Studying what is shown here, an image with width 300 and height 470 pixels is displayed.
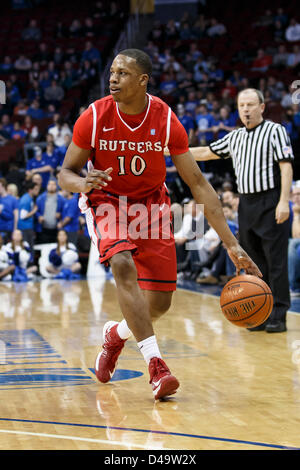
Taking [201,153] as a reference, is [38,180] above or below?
below

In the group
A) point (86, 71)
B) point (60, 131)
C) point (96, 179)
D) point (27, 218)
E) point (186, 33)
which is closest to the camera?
point (96, 179)

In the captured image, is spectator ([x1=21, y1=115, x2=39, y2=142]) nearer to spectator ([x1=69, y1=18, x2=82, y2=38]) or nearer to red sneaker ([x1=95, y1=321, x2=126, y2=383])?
spectator ([x1=69, y1=18, x2=82, y2=38])

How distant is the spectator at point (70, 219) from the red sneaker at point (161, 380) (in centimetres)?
862

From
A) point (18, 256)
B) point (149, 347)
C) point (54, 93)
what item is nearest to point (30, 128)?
point (54, 93)

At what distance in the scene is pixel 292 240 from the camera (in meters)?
8.47

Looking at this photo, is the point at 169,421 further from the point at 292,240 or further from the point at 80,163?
the point at 292,240

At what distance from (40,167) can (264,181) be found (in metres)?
8.77

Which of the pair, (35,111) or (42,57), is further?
(42,57)

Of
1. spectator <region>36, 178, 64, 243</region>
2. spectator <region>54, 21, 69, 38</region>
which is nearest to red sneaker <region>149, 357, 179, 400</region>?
spectator <region>36, 178, 64, 243</region>

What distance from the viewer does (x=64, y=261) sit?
37.6ft

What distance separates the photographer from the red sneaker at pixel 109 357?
3854 millimetres

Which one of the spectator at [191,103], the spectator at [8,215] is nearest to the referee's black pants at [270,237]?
the spectator at [8,215]

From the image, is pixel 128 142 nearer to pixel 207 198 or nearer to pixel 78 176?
pixel 78 176

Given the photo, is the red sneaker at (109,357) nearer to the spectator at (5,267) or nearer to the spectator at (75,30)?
the spectator at (5,267)
